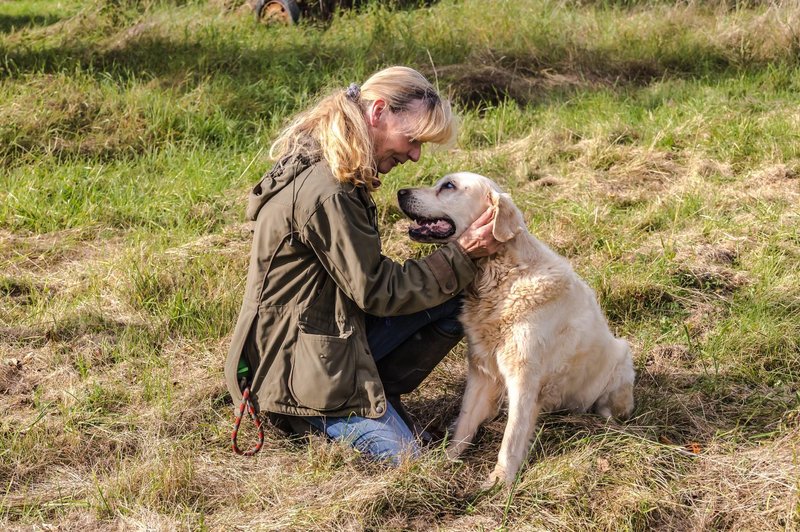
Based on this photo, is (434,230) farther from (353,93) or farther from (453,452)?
(453,452)

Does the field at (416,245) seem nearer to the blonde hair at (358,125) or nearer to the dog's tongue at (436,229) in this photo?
the dog's tongue at (436,229)

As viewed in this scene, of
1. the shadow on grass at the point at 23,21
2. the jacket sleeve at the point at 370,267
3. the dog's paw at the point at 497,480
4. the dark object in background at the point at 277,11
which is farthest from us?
the shadow on grass at the point at 23,21

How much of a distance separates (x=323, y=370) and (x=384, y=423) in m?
0.32

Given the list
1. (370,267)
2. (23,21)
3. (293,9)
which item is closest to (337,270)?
(370,267)

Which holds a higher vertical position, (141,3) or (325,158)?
(325,158)

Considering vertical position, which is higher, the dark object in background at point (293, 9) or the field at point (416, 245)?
the dark object in background at point (293, 9)

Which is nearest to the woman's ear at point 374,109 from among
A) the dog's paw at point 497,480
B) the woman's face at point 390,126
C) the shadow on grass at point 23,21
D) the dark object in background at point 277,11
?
the woman's face at point 390,126

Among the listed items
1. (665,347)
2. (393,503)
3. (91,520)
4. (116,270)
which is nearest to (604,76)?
(665,347)

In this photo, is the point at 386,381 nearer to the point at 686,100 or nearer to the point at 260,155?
the point at 260,155

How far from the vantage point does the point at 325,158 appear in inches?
131

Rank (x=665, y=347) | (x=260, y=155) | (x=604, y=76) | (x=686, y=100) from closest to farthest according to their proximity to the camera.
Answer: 1. (x=665, y=347)
2. (x=260, y=155)
3. (x=686, y=100)
4. (x=604, y=76)

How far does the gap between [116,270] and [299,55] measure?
3471 mm

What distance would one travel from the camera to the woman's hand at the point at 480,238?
357 centimetres

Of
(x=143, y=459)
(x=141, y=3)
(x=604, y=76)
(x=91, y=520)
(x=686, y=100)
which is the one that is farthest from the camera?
(x=141, y=3)
